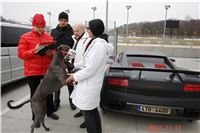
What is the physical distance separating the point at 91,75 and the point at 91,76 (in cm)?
4

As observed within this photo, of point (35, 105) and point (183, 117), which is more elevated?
point (35, 105)

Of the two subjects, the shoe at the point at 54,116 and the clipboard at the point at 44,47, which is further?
the shoe at the point at 54,116

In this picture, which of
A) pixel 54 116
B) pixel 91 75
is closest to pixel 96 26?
pixel 91 75

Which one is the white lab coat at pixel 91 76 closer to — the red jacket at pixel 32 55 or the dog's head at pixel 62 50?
the dog's head at pixel 62 50

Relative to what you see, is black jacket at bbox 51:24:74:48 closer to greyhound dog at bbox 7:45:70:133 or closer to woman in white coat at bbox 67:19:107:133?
greyhound dog at bbox 7:45:70:133

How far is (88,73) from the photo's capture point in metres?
2.24

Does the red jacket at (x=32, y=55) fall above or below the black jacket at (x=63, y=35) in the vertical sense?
below

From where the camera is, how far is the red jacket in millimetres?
2902

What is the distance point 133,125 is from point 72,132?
1138mm

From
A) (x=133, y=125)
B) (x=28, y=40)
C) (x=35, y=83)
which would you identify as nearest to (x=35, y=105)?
(x=35, y=83)

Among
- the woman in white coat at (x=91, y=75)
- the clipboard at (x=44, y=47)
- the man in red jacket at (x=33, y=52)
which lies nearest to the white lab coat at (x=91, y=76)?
the woman in white coat at (x=91, y=75)

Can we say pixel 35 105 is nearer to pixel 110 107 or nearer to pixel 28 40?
pixel 28 40

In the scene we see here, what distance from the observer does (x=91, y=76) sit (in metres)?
2.32

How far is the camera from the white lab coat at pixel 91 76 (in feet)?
7.27
